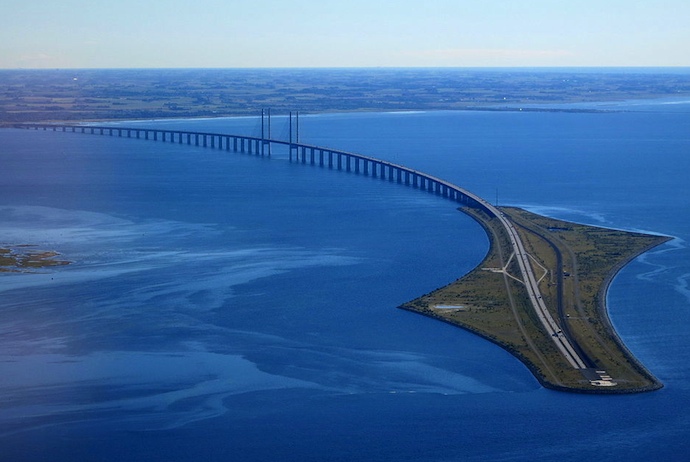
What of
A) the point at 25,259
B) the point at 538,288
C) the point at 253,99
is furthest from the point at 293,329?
the point at 253,99

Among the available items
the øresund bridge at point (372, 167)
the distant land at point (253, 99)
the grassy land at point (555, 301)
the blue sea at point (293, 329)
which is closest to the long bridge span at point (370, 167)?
the øresund bridge at point (372, 167)

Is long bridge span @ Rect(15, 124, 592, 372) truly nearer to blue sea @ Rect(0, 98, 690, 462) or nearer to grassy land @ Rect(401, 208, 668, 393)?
grassy land @ Rect(401, 208, 668, 393)

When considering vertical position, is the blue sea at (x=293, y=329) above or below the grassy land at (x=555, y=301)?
below

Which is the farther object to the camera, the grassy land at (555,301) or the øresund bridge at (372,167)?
the øresund bridge at (372,167)

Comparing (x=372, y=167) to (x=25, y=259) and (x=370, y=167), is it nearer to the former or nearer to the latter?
(x=370, y=167)

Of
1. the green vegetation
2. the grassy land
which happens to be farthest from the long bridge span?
the green vegetation

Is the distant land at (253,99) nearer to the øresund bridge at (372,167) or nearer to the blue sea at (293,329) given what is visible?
the øresund bridge at (372,167)
